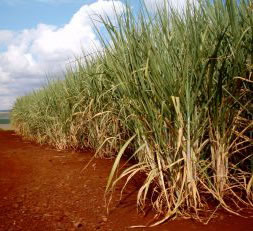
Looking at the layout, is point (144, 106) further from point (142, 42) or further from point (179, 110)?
point (142, 42)

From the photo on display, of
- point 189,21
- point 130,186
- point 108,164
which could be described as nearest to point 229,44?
point 189,21

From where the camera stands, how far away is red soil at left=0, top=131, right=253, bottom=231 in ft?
5.54

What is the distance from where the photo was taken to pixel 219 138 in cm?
176

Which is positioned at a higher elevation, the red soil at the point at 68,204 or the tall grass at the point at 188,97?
the tall grass at the point at 188,97

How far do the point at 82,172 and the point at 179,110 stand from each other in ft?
5.28

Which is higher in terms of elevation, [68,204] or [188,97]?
[188,97]

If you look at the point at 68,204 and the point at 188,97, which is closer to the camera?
the point at 188,97

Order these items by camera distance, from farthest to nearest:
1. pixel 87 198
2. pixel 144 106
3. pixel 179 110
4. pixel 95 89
Result: 1. pixel 95 89
2. pixel 87 198
3. pixel 144 106
4. pixel 179 110

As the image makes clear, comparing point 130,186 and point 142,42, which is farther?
point 130,186

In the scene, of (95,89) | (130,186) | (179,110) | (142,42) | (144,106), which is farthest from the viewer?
(95,89)

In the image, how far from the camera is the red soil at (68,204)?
1.69 m

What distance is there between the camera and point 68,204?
211 cm

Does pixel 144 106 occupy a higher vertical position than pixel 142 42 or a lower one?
lower

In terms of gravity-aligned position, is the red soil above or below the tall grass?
below
